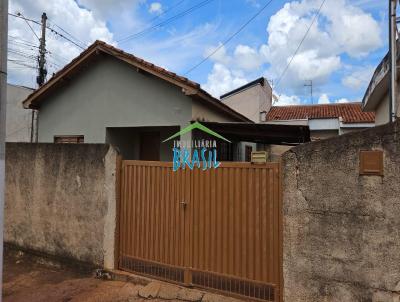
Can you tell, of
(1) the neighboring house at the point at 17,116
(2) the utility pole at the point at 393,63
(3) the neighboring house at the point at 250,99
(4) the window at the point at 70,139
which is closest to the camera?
(2) the utility pole at the point at 393,63

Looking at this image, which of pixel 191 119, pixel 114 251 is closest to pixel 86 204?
pixel 114 251

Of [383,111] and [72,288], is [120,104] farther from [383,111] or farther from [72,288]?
[383,111]

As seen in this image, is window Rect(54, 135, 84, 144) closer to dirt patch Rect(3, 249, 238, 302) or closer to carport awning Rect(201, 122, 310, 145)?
carport awning Rect(201, 122, 310, 145)

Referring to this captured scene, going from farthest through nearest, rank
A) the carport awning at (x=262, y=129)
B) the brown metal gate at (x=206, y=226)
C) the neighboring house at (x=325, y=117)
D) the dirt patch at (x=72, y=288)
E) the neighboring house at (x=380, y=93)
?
the neighboring house at (x=325, y=117), the carport awning at (x=262, y=129), the neighboring house at (x=380, y=93), the dirt patch at (x=72, y=288), the brown metal gate at (x=206, y=226)

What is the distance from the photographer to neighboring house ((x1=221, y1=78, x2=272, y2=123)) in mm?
20969

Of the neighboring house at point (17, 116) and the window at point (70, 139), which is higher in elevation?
the neighboring house at point (17, 116)

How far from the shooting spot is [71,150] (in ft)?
20.4

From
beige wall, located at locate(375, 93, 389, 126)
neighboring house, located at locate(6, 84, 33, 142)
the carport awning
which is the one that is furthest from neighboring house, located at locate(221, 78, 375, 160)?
neighboring house, located at locate(6, 84, 33, 142)

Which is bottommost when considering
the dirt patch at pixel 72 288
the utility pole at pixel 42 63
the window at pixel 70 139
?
the dirt patch at pixel 72 288

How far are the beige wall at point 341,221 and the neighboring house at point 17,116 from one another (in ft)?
64.4

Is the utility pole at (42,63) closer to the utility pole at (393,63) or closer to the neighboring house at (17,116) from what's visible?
the neighboring house at (17,116)

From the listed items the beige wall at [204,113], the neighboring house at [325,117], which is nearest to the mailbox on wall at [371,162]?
the beige wall at [204,113]

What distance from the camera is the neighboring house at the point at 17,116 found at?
19.5 metres

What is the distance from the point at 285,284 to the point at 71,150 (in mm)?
4351
